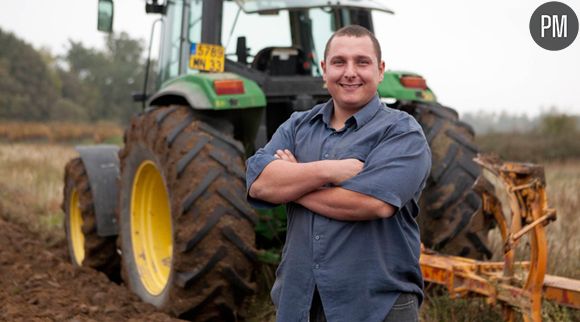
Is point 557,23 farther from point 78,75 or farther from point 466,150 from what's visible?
point 78,75

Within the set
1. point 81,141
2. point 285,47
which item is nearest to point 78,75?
point 81,141

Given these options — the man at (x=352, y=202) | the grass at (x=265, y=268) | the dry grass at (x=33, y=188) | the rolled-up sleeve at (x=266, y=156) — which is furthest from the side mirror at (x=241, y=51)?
the dry grass at (x=33, y=188)

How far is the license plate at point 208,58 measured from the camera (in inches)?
209

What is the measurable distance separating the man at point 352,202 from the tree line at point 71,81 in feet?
67.9

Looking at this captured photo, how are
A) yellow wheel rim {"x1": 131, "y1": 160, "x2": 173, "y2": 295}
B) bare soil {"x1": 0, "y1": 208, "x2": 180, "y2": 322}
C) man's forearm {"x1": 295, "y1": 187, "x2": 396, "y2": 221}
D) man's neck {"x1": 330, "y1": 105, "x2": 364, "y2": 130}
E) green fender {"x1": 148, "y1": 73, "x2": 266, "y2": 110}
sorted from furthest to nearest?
yellow wheel rim {"x1": 131, "y1": 160, "x2": 173, "y2": 295}, bare soil {"x1": 0, "y1": 208, "x2": 180, "y2": 322}, green fender {"x1": 148, "y1": 73, "x2": 266, "y2": 110}, man's neck {"x1": 330, "y1": 105, "x2": 364, "y2": 130}, man's forearm {"x1": 295, "y1": 187, "x2": 396, "y2": 221}

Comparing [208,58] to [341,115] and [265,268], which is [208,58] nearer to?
[265,268]

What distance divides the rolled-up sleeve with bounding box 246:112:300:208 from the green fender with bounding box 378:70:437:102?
7.78ft

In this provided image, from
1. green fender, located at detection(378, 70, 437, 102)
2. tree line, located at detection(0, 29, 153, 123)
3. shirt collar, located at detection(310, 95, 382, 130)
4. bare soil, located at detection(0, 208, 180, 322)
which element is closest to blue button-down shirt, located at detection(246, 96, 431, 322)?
shirt collar, located at detection(310, 95, 382, 130)

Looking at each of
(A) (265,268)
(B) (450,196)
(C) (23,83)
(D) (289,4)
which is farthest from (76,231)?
(C) (23,83)

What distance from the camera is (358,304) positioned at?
2.57m

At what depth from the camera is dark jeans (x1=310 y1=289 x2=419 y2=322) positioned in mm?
2604

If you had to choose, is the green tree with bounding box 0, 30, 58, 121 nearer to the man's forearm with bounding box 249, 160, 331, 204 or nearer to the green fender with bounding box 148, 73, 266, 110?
the green fender with bounding box 148, 73, 266, 110

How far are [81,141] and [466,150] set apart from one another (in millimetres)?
29256

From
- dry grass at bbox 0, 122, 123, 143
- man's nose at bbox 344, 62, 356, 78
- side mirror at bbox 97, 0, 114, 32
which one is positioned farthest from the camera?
dry grass at bbox 0, 122, 123, 143
